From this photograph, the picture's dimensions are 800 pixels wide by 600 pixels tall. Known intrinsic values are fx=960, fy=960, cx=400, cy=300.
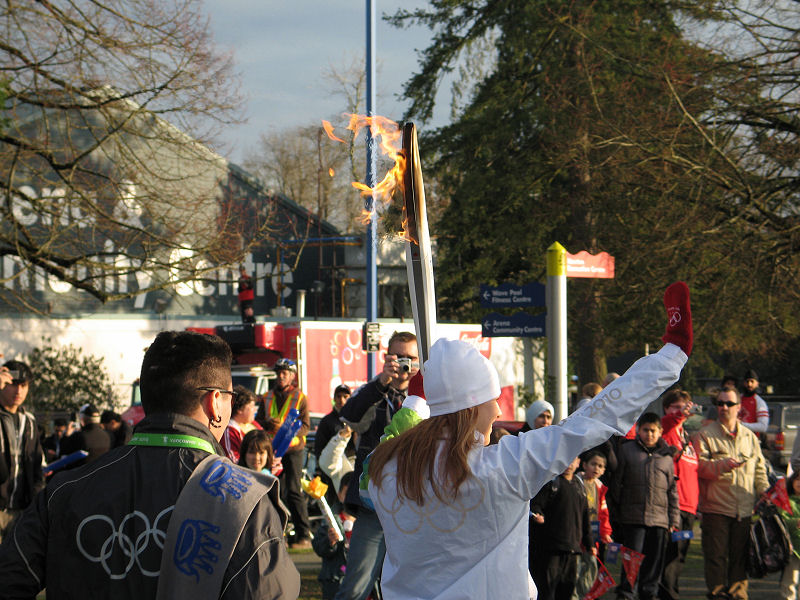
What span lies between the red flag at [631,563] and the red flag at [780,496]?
1.32m

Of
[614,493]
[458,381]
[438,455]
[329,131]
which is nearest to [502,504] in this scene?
[438,455]

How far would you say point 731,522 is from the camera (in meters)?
8.91

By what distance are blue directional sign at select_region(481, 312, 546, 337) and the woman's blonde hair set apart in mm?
7649

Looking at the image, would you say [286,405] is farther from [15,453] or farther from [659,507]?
[659,507]

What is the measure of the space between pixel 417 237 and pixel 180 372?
1.67m

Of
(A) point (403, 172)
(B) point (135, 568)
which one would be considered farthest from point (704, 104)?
(B) point (135, 568)

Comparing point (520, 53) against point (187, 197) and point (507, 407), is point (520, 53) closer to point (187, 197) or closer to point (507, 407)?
point (507, 407)

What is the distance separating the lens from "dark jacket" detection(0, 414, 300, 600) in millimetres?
2400

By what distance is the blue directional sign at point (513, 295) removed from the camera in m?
10.6

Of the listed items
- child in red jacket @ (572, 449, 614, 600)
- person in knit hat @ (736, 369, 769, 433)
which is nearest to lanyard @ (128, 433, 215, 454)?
child in red jacket @ (572, 449, 614, 600)

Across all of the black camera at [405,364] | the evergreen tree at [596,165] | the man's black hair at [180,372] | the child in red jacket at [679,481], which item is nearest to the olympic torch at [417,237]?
the black camera at [405,364]

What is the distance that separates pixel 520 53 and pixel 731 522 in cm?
1814

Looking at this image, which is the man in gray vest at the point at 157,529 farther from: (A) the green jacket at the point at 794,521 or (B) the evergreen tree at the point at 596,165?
(B) the evergreen tree at the point at 596,165

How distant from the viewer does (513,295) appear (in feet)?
35.3
